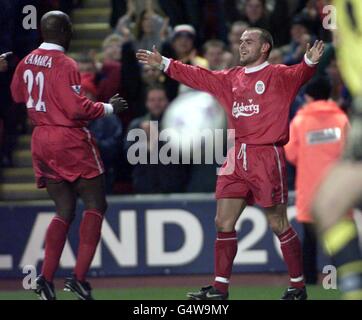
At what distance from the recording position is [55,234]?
353 inches

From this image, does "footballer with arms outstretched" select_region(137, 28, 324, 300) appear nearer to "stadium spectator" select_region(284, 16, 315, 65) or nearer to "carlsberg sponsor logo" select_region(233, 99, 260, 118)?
"carlsberg sponsor logo" select_region(233, 99, 260, 118)

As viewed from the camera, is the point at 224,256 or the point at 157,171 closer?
the point at 224,256

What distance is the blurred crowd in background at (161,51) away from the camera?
12.0 m

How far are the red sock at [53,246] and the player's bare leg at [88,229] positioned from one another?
14cm

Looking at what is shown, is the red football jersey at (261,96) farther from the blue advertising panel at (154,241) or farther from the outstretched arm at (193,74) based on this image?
the blue advertising panel at (154,241)

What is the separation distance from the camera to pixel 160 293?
34.4 ft

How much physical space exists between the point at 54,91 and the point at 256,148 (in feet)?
4.89

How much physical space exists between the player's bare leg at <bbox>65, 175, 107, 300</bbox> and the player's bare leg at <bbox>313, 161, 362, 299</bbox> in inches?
140

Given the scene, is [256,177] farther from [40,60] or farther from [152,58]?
[40,60]

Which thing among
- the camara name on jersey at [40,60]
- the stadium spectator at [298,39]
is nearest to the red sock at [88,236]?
the camara name on jersey at [40,60]

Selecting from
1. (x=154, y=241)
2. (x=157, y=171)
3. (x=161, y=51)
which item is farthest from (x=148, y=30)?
(x=154, y=241)
